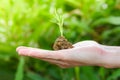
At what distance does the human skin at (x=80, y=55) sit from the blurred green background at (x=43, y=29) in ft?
1.40

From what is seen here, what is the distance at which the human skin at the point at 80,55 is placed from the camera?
602 mm

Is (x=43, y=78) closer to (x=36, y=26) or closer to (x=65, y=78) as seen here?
(x=65, y=78)

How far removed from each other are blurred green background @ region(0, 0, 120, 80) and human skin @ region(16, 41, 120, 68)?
1.40 feet

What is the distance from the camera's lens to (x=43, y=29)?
1.15 m

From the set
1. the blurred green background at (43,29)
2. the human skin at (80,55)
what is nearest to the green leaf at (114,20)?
the blurred green background at (43,29)

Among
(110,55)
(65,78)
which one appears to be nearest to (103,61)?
(110,55)

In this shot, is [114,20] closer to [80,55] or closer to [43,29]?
[43,29]

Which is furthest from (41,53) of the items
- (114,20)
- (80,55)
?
(114,20)

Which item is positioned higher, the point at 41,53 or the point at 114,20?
the point at 114,20

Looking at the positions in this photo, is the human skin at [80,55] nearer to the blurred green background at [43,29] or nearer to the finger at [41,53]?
the finger at [41,53]

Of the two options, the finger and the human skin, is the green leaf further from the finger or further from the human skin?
the finger

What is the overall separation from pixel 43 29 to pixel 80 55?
0.53m

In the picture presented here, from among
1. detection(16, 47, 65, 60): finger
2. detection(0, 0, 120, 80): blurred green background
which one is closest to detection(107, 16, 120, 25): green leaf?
detection(0, 0, 120, 80): blurred green background

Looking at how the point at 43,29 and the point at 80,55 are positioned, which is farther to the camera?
the point at 43,29
